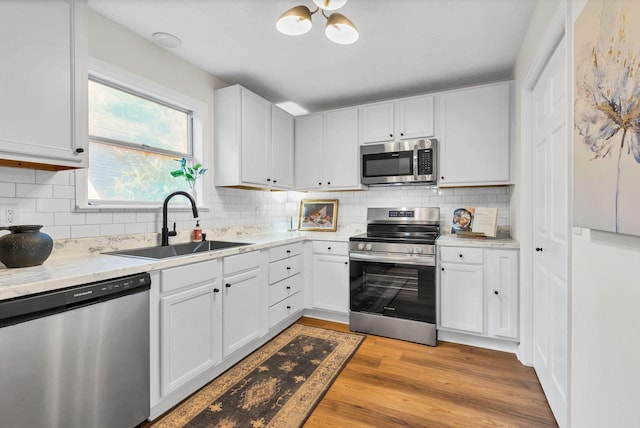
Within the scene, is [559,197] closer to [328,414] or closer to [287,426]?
[328,414]

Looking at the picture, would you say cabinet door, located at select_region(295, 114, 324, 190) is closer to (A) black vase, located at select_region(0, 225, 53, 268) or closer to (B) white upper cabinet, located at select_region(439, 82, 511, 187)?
(B) white upper cabinet, located at select_region(439, 82, 511, 187)

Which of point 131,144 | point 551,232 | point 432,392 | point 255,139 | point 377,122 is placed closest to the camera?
point 551,232

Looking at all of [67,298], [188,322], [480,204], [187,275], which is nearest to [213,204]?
[187,275]

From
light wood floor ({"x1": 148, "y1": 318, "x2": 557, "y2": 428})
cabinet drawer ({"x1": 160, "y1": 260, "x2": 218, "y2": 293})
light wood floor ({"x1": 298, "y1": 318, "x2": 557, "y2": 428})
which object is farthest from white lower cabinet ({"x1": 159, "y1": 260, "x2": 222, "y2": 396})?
light wood floor ({"x1": 298, "y1": 318, "x2": 557, "y2": 428})

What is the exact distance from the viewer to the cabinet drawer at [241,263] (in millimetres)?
2205

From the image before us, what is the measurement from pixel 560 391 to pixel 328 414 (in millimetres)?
1252

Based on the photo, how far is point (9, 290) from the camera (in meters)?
1.15

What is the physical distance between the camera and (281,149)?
3467 mm

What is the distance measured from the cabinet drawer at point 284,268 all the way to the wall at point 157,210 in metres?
0.69

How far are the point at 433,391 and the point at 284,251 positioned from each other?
5.35ft

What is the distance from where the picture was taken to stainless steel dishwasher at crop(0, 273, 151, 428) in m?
1.17

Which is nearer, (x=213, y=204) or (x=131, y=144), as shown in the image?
(x=131, y=144)

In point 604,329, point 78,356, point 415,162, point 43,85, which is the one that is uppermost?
point 43,85

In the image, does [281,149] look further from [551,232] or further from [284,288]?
[551,232]
